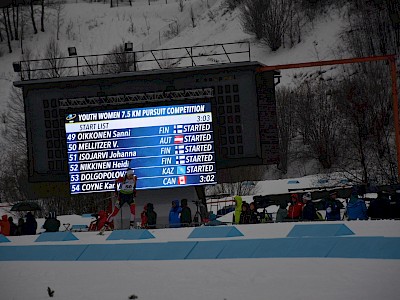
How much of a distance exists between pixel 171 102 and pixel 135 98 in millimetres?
1572

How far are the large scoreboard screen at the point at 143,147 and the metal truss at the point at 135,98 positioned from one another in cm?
61

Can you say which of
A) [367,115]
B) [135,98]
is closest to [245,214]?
[135,98]

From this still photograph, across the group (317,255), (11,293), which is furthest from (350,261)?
(11,293)

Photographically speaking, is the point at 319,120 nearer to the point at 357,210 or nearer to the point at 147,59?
the point at 147,59

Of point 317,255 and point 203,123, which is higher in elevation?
point 203,123

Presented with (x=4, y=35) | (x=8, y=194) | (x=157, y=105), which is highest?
(x=4, y=35)

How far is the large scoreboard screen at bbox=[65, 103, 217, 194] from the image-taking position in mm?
24828

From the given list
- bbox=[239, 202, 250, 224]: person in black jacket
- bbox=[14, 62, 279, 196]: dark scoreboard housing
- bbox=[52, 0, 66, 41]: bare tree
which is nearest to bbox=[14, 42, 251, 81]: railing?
bbox=[52, 0, 66, 41]: bare tree

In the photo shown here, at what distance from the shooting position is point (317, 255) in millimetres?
10797

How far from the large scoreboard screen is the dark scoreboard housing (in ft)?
1.03

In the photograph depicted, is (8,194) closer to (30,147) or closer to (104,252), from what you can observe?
(30,147)

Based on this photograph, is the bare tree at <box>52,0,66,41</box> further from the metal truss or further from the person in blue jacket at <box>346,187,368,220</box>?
the person in blue jacket at <box>346,187,368,220</box>

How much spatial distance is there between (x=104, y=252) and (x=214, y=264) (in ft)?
8.88

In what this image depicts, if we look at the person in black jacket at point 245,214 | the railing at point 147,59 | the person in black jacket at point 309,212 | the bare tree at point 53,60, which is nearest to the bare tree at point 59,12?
the bare tree at point 53,60
